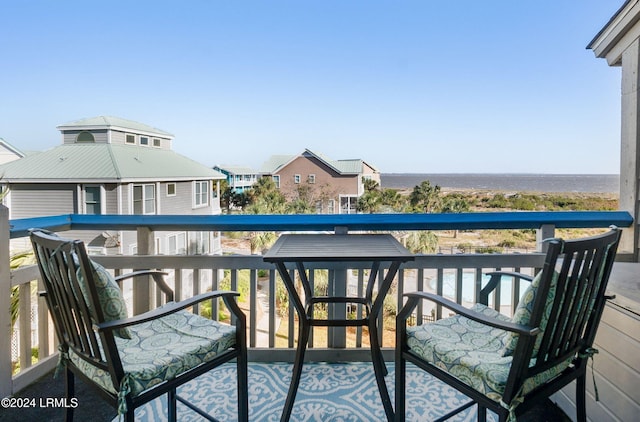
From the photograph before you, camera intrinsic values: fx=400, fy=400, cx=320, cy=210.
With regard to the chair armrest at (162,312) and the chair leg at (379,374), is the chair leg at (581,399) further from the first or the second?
the chair armrest at (162,312)

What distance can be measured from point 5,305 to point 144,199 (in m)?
9.38

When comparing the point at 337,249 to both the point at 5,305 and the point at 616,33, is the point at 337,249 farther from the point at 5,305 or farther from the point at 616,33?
the point at 616,33

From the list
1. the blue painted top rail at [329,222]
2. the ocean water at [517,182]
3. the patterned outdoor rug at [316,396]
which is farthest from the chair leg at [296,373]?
the ocean water at [517,182]

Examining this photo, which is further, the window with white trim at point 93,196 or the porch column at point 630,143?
the window with white trim at point 93,196

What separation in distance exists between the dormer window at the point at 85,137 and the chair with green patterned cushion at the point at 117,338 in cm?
1272

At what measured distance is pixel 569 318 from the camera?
126cm

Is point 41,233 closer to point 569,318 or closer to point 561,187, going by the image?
point 569,318

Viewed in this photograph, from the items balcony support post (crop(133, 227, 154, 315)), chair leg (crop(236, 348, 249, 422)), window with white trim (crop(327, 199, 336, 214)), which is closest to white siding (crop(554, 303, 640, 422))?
chair leg (crop(236, 348, 249, 422))

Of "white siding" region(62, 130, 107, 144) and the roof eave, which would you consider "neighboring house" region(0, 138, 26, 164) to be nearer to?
"white siding" region(62, 130, 107, 144)

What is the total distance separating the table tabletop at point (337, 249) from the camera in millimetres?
1617

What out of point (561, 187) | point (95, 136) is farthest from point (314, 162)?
point (561, 187)

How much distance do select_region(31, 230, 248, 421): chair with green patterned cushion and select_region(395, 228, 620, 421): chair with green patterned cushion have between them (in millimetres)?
728

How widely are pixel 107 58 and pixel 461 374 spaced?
24.4m

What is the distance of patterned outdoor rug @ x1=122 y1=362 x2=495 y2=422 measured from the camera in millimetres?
1880
